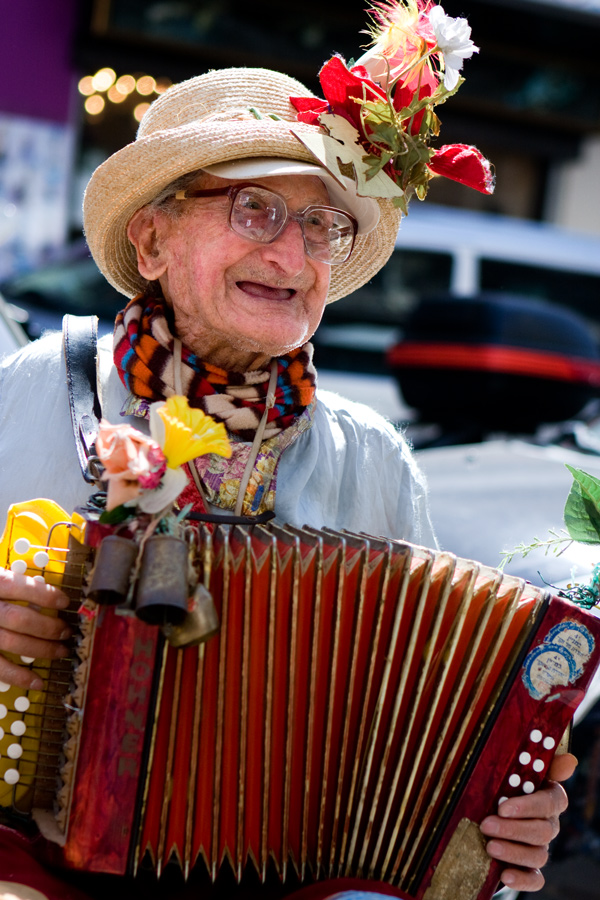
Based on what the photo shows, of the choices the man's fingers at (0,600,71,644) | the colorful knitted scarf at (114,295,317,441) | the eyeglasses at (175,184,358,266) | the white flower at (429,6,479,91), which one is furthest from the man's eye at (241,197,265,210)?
the man's fingers at (0,600,71,644)

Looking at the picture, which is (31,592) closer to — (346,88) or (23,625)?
(23,625)

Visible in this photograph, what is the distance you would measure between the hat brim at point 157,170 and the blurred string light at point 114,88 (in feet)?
20.5

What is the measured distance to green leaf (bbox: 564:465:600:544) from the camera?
5.73ft

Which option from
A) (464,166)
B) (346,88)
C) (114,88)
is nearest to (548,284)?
(114,88)

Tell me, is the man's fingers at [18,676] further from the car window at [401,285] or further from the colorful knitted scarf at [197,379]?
the car window at [401,285]

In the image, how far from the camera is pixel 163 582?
1.39 m

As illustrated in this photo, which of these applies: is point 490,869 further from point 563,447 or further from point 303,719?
point 563,447

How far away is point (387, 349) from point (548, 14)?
3.77 m

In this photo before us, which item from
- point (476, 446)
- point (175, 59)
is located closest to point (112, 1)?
point (175, 59)

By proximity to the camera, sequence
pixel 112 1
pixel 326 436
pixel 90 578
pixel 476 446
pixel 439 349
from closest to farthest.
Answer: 1. pixel 90 578
2. pixel 326 436
3. pixel 476 446
4. pixel 439 349
5. pixel 112 1

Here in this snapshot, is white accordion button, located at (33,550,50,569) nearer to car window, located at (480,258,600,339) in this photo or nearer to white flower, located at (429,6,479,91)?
white flower, located at (429,6,479,91)

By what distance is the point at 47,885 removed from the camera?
155 centimetres

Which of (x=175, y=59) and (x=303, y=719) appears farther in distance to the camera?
(x=175, y=59)

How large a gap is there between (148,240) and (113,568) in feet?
2.92
